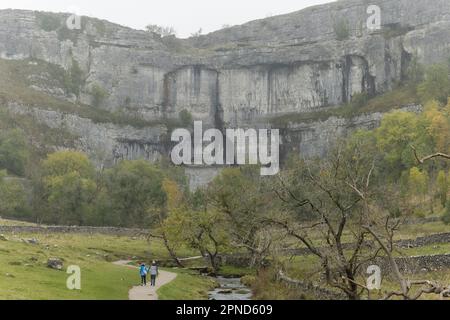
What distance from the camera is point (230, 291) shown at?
1745 inches

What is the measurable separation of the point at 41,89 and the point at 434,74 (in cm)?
9930

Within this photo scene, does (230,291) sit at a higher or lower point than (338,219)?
lower

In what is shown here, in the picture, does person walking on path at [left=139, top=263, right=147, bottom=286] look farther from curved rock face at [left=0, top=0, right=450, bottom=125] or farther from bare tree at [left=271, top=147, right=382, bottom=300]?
curved rock face at [left=0, top=0, right=450, bottom=125]

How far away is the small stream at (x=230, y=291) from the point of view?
4044 cm

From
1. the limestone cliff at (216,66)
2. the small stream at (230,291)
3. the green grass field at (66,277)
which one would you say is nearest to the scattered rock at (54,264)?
the green grass field at (66,277)

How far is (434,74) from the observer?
375 ft

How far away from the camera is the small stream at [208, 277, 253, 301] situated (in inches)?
1592

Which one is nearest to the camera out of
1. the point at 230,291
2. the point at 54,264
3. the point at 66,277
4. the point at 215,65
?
the point at 66,277

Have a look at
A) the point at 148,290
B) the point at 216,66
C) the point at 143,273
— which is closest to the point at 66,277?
the point at 148,290

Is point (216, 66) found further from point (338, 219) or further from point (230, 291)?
point (338, 219)

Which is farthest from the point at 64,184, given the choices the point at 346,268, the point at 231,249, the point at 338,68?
the point at 338,68

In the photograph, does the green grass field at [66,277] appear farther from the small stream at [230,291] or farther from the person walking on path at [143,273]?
the small stream at [230,291]

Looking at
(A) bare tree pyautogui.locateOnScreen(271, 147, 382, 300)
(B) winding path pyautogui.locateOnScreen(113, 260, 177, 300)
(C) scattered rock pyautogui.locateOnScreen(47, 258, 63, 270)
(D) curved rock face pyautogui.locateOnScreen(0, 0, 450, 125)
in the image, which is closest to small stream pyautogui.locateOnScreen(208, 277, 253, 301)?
(B) winding path pyautogui.locateOnScreen(113, 260, 177, 300)
